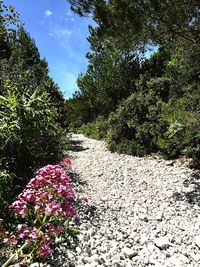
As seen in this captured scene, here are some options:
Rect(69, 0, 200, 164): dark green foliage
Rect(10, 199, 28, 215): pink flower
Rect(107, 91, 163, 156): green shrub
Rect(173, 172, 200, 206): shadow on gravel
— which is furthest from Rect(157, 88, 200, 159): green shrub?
Rect(10, 199, 28, 215): pink flower

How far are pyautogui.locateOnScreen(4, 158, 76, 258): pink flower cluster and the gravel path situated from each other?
0.99 metres

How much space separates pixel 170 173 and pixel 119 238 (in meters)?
4.06

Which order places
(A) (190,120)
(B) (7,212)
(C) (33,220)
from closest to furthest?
(C) (33,220) → (B) (7,212) → (A) (190,120)

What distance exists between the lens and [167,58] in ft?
71.6

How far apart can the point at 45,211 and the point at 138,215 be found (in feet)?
10.9

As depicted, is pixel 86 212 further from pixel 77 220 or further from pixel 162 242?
pixel 162 242

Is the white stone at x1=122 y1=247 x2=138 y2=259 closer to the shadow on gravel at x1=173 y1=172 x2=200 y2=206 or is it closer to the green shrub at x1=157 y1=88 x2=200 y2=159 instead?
the shadow on gravel at x1=173 y1=172 x2=200 y2=206

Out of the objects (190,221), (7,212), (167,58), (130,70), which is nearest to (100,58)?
(130,70)

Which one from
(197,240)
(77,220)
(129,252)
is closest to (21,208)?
(129,252)

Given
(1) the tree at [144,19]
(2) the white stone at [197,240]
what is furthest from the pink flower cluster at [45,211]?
(1) the tree at [144,19]

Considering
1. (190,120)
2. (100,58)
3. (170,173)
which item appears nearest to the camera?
(190,120)

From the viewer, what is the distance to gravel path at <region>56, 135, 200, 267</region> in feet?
14.6

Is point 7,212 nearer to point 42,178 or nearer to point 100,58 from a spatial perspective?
point 42,178

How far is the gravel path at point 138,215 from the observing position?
175 inches
